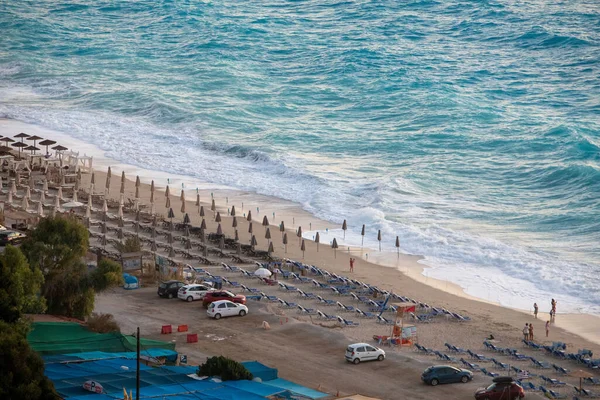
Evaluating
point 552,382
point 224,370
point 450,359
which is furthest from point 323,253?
point 224,370

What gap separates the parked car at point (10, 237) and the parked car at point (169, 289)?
5.68 m

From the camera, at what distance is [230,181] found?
169 ft

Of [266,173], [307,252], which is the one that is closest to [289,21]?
[266,173]

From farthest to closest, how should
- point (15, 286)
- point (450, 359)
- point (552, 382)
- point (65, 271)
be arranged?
point (65, 271) → point (450, 359) → point (552, 382) → point (15, 286)

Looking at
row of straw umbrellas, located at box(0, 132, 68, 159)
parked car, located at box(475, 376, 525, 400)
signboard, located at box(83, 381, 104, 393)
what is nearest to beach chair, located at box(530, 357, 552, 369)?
parked car, located at box(475, 376, 525, 400)

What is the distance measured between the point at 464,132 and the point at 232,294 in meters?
35.0

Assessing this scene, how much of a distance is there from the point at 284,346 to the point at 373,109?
149ft

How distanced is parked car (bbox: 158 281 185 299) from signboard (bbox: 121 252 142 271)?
214cm

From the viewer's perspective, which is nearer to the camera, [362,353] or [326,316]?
[362,353]

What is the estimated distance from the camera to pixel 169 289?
32531 mm

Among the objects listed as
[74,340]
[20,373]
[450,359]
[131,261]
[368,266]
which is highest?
[20,373]

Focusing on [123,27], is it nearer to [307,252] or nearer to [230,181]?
[230,181]

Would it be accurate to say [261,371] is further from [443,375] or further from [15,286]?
[15,286]

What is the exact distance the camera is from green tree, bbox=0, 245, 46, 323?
22656mm
